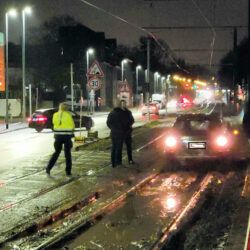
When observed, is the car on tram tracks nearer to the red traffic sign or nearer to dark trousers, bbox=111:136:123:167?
dark trousers, bbox=111:136:123:167

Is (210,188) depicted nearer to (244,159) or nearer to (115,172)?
(115,172)

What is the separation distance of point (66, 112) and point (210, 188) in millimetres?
3906

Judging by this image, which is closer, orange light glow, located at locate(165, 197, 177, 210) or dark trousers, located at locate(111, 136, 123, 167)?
orange light glow, located at locate(165, 197, 177, 210)

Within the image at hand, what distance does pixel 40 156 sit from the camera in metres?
19.4

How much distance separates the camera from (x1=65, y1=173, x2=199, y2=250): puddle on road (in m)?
7.57

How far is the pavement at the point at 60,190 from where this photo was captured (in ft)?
28.3

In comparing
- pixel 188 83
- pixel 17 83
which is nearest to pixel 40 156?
pixel 17 83

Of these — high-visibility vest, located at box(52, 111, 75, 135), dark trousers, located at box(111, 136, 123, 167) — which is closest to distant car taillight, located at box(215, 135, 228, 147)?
dark trousers, located at box(111, 136, 123, 167)

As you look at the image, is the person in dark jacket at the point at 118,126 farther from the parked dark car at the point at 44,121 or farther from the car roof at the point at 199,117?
the parked dark car at the point at 44,121

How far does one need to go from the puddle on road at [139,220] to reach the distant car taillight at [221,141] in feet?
8.69

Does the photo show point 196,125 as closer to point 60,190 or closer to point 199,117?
point 199,117

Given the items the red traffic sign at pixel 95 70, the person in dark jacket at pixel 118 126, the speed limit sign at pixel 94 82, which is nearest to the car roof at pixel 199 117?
the person in dark jacket at pixel 118 126

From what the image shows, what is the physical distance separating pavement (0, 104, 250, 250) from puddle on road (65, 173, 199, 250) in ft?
2.02

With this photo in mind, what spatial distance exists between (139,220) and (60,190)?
10.8ft
